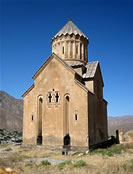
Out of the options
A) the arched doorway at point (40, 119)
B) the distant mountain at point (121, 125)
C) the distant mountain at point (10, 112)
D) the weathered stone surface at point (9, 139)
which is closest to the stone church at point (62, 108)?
the arched doorway at point (40, 119)

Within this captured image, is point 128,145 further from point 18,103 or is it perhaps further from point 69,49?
point 18,103

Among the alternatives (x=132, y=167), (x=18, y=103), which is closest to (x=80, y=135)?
(x=132, y=167)

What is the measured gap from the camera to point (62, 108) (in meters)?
13.9

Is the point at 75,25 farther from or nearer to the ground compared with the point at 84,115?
farther from the ground

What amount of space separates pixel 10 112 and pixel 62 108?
50611mm

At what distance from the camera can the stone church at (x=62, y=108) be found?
43.2 feet

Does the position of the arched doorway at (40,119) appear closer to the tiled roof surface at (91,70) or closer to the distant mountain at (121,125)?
the tiled roof surface at (91,70)

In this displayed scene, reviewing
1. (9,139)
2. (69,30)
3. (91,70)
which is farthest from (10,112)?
(91,70)

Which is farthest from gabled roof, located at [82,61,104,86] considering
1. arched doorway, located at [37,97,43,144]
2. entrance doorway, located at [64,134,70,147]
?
entrance doorway, located at [64,134,70,147]

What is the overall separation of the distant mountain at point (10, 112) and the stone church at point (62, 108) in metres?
36.9

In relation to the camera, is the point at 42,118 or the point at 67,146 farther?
the point at 42,118

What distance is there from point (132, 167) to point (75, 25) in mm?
15927

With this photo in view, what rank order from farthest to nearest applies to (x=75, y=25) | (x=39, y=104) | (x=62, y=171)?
1. (x=75, y=25)
2. (x=39, y=104)
3. (x=62, y=171)

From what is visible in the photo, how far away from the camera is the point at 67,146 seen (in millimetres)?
13164
